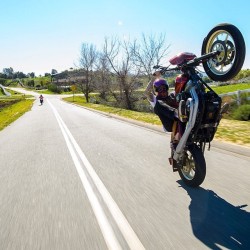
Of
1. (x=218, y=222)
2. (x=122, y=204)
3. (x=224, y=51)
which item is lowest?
(x=122, y=204)

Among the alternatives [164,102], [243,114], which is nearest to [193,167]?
[164,102]

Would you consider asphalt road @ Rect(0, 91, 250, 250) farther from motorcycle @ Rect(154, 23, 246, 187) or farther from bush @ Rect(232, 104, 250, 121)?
bush @ Rect(232, 104, 250, 121)

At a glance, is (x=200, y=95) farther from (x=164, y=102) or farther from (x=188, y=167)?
(x=188, y=167)

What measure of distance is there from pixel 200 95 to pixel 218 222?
5.67 ft

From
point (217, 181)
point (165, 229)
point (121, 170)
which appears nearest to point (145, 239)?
point (165, 229)

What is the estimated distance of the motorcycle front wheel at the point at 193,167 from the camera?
446 cm

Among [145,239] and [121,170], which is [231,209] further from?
[121,170]

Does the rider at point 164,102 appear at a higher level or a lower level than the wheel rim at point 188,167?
higher

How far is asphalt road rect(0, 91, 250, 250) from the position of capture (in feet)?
10.8

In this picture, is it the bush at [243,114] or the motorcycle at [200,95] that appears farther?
the bush at [243,114]

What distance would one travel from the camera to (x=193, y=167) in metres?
4.75

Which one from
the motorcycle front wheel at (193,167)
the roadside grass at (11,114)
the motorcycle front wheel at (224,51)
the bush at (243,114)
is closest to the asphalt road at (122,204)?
the motorcycle front wheel at (193,167)

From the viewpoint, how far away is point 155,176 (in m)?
5.66

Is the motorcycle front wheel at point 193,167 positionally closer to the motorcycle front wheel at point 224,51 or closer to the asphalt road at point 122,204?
the asphalt road at point 122,204
